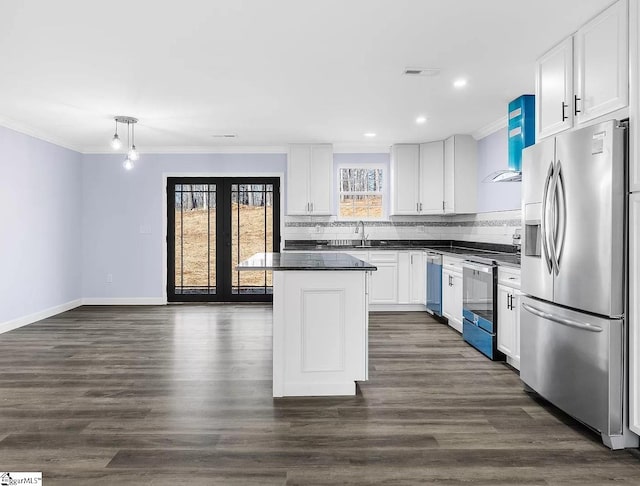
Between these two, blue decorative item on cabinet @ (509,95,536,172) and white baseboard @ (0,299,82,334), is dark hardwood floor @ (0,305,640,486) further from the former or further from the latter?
blue decorative item on cabinet @ (509,95,536,172)

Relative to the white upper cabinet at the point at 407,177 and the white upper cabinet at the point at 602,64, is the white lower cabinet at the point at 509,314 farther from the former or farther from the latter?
the white upper cabinet at the point at 407,177

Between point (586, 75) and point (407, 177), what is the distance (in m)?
4.12

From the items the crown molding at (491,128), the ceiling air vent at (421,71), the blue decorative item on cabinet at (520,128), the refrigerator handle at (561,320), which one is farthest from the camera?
the crown molding at (491,128)

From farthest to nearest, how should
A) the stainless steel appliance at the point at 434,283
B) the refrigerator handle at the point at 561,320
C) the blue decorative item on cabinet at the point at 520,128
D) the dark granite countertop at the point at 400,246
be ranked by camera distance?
the dark granite countertop at the point at 400,246, the stainless steel appliance at the point at 434,283, the blue decorative item on cabinet at the point at 520,128, the refrigerator handle at the point at 561,320

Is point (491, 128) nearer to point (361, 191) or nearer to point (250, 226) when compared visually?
point (361, 191)

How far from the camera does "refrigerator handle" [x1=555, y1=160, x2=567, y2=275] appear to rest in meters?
2.81

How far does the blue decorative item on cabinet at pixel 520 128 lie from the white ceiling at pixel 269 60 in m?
0.15

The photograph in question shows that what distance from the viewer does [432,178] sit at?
22.3 feet

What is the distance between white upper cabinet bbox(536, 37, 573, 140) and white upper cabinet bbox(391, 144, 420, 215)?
3.47 m

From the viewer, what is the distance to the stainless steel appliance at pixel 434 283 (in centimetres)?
594

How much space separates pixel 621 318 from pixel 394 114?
11.2 ft

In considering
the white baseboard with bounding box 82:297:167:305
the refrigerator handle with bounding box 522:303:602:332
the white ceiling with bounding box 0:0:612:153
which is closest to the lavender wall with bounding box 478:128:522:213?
the white ceiling with bounding box 0:0:612:153

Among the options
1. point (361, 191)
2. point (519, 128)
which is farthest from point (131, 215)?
point (519, 128)

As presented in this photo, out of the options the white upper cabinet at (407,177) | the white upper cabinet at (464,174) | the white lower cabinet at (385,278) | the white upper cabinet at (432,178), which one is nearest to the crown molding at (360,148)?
the white upper cabinet at (407,177)
